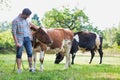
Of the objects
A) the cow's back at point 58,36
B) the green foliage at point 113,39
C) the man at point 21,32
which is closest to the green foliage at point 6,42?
the green foliage at point 113,39

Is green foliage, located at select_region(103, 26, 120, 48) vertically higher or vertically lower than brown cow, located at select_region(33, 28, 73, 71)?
lower

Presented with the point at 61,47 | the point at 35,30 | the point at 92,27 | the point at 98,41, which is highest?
the point at 35,30

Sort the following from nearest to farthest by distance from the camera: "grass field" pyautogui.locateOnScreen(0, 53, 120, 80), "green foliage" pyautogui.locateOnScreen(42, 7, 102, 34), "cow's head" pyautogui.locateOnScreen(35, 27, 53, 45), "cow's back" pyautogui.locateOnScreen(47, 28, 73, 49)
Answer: "grass field" pyautogui.locateOnScreen(0, 53, 120, 80) < "cow's head" pyautogui.locateOnScreen(35, 27, 53, 45) < "cow's back" pyautogui.locateOnScreen(47, 28, 73, 49) < "green foliage" pyautogui.locateOnScreen(42, 7, 102, 34)

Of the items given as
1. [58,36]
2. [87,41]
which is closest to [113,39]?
[87,41]

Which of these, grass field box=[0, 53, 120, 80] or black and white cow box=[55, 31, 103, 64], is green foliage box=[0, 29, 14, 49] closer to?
black and white cow box=[55, 31, 103, 64]

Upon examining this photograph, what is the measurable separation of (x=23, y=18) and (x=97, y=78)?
3290 mm

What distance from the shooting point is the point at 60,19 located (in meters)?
91.8

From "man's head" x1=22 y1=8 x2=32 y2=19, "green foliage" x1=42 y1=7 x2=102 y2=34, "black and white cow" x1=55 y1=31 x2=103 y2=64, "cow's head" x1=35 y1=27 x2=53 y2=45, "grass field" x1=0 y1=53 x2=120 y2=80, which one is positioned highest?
"man's head" x1=22 y1=8 x2=32 y2=19

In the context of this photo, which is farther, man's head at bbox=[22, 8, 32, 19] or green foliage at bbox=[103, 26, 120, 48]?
green foliage at bbox=[103, 26, 120, 48]

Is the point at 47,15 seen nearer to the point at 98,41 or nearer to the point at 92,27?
the point at 92,27

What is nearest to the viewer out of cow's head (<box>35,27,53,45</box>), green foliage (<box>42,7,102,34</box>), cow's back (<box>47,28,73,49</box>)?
cow's head (<box>35,27,53,45</box>)

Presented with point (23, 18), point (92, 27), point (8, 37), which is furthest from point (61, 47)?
point (92, 27)

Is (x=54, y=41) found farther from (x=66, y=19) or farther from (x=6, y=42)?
(x=66, y=19)

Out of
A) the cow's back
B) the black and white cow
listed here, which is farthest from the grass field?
the black and white cow
